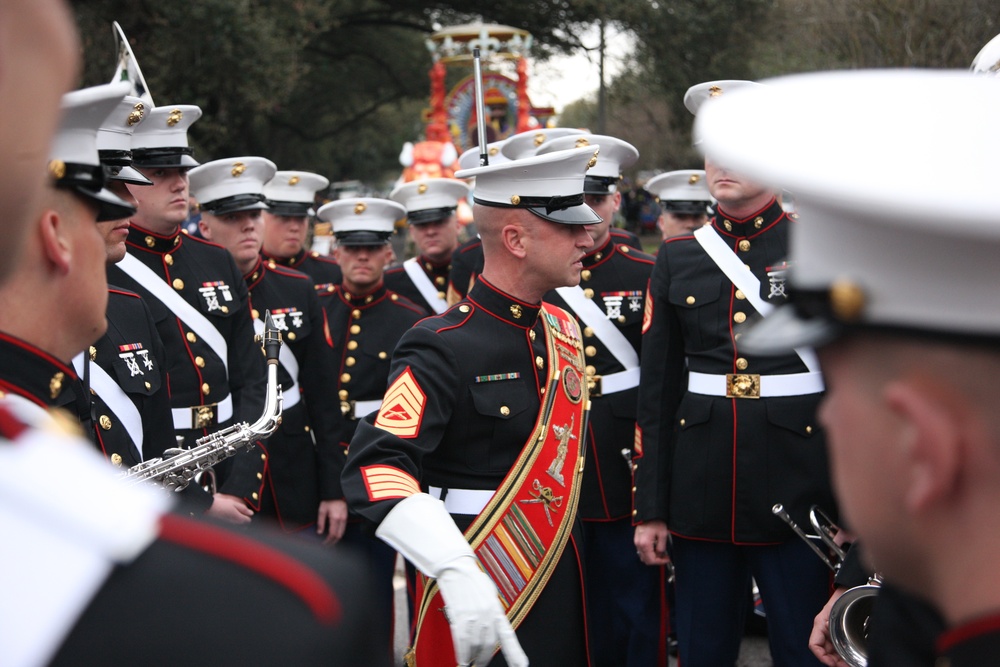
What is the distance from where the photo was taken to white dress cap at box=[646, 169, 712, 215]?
755 centimetres

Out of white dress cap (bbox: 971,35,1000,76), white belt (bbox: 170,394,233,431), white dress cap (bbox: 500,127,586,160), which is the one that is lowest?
white belt (bbox: 170,394,233,431)

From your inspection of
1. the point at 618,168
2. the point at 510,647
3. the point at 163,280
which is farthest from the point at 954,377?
the point at 618,168

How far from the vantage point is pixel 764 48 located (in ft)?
70.6

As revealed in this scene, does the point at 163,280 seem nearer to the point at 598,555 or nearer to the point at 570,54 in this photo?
the point at 598,555

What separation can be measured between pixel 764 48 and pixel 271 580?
2200 cm

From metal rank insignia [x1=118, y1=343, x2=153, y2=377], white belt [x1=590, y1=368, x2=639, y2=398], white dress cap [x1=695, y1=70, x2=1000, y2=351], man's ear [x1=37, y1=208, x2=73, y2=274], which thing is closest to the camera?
white dress cap [x1=695, y1=70, x2=1000, y2=351]

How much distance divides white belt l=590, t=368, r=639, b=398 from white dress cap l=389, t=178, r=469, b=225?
2602mm

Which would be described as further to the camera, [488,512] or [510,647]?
[488,512]

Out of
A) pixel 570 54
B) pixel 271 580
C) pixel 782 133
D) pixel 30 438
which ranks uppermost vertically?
pixel 782 133

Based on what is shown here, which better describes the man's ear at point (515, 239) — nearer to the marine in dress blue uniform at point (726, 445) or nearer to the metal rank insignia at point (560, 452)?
the metal rank insignia at point (560, 452)

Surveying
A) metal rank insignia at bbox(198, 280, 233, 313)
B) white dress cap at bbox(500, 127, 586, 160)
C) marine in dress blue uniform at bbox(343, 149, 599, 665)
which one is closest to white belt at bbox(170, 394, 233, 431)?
metal rank insignia at bbox(198, 280, 233, 313)

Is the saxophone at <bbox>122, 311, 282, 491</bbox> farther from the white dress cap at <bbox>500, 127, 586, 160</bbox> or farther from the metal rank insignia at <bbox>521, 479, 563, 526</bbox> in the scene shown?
the white dress cap at <bbox>500, 127, 586, 160</bbox>

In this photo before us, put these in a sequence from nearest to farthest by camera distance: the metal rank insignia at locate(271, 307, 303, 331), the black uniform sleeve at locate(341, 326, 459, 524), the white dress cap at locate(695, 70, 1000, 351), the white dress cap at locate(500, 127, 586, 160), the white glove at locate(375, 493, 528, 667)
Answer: the white dress cap at locate(695, 70, 1000, 351), the white glove at locate(375, 493, 528, 667), the black uniform sleeve at locate(341, 326, 459, 524), the white dress cap at locate(500, 127, 586, 160), the metal rank insignia at locate(271, 307, 303, 331)

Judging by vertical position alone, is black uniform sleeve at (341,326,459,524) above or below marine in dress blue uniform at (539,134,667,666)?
above
